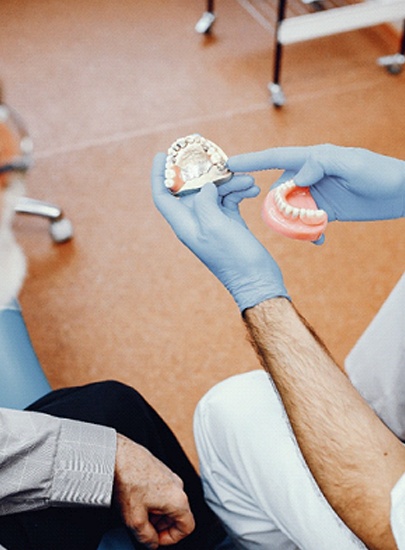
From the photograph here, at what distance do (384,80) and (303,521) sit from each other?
6.36 ft

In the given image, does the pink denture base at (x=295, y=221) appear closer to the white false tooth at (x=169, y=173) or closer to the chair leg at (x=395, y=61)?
the white false tooth at (x=169, y=173)

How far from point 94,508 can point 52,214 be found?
3.54ft

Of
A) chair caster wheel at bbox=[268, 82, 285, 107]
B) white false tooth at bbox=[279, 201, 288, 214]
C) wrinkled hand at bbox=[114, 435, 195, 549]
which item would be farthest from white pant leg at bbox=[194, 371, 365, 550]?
chair caster wheel at bbox=[268, 82, 285, 107]

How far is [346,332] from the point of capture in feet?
5.45

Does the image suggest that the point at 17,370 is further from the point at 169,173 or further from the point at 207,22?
the point at 207,22

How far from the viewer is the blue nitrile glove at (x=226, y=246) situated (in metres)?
0.89

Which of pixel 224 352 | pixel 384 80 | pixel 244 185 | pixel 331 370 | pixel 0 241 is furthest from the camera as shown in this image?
pixel 384 80

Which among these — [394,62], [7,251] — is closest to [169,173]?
[7,251]

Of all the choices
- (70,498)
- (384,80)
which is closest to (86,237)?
(70,498)

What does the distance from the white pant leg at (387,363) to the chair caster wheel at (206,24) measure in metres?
1.88

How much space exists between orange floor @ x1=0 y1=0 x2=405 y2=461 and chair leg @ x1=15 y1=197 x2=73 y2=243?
4cm

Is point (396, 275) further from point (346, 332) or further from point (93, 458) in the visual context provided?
point (93, 458)

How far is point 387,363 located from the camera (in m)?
1.05

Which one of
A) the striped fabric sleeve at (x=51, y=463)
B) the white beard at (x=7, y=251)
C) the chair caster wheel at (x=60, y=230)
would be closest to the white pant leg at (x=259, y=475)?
the striped fabric sleeve at (x=51, y=463)
